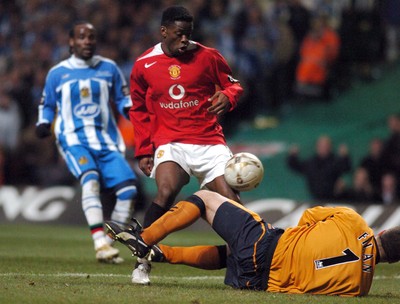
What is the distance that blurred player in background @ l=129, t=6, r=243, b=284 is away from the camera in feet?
28.6

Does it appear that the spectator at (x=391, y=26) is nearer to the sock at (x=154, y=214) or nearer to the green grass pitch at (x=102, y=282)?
the green grass pitch at (x=102, y=282)

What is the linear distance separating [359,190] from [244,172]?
862 centimetres

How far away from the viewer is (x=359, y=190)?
1661cm

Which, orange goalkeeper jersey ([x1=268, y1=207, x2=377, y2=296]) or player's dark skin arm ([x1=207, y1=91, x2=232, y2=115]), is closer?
orange goalkeeper jersey ([x1=268, y1=207, x2=377, y2=296])

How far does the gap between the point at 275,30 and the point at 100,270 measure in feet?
36.3

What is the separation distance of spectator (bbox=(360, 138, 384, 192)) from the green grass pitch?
213 inches

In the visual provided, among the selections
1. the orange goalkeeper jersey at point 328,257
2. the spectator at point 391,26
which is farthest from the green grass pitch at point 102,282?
the spectator at point 391,26

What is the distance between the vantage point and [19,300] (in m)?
6.63

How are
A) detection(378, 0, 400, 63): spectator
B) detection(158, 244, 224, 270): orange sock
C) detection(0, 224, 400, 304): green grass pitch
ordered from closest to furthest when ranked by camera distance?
detection(0, 224, 400, 304): green grass pitch → detection(158, 244, 224, 270): orange sock → detection(378, 0, 400, 63): spectator

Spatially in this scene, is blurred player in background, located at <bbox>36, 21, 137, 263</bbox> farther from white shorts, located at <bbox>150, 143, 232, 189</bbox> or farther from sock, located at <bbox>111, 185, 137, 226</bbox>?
white shorts, located at <bbox>150, 143, 232, 189</bbox>

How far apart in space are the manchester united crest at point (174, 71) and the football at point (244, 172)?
950 mm

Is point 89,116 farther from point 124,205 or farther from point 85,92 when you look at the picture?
point 124,205

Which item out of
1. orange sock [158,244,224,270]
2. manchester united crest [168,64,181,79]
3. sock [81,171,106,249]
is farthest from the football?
sock [81,171,106,249]

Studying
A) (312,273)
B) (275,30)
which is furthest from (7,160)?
(312,273)
